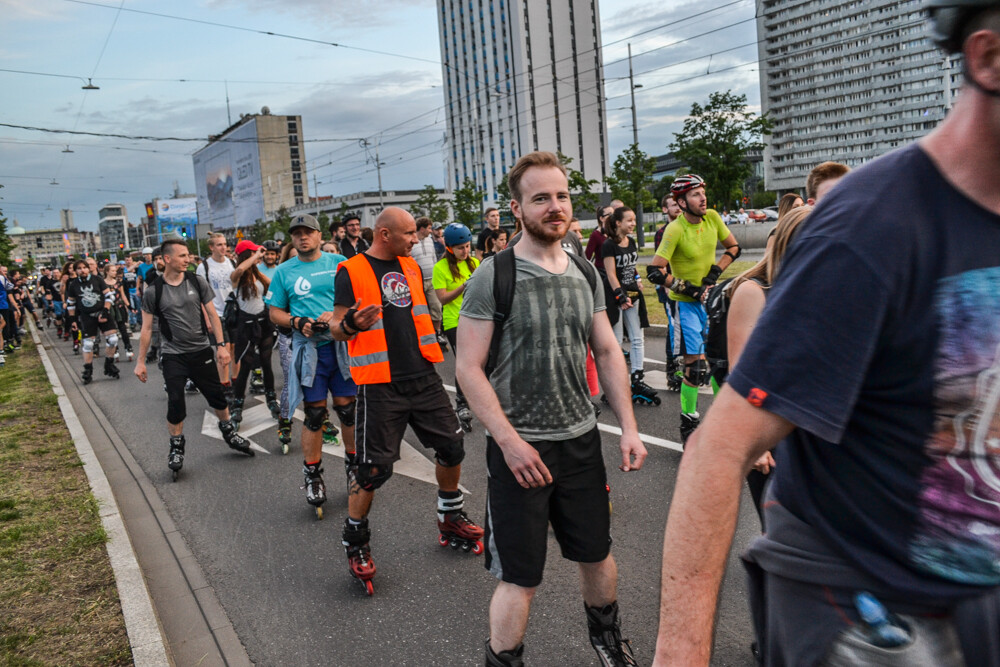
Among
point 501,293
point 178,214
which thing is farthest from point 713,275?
point 178,214

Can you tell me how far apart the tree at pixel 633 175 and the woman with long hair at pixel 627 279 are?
2605 cm

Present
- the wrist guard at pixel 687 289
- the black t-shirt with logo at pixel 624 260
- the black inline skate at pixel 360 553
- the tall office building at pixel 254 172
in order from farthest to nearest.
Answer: the tall office building at pixel 254 172, the black t-shirt with logo at pixel 624 260, the wrist guard at pixel 687 289, the black inline skate at pixel 360 553

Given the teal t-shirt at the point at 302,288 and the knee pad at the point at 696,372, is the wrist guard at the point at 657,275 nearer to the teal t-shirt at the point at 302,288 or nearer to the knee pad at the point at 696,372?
the knee pad at the point at 696,372

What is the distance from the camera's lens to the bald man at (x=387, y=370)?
4.52m

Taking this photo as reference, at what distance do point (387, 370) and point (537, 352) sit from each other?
183cm

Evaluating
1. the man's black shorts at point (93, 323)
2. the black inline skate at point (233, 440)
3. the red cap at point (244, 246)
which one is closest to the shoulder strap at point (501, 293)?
the black inline skate at point (233, 440)

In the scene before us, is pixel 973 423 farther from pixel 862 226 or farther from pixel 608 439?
pixel 608 439

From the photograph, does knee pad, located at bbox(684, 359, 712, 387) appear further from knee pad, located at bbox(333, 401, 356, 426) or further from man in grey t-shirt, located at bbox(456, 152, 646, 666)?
man in grey t-shirt, located at bbox(456, 152, 646, 666)

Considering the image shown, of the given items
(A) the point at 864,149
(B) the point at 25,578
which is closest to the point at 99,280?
(B) the point at 25,578

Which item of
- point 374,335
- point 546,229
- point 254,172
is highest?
point 254,172

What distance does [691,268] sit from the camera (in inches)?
281

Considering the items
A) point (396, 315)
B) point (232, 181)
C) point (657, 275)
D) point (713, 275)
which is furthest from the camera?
point (232, 181)

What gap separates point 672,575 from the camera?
3.78 feet

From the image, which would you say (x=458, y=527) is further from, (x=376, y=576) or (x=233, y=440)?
(x=233, y=440)
